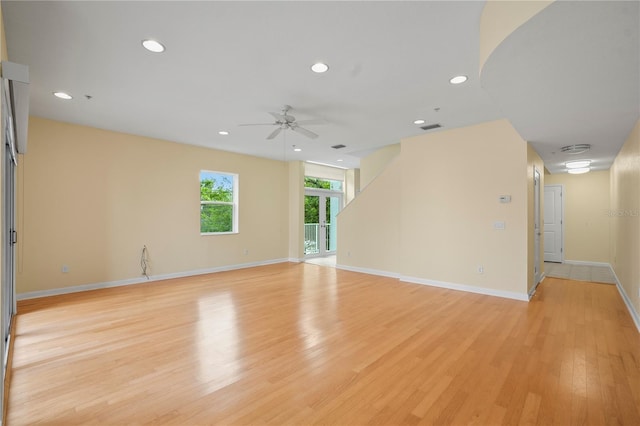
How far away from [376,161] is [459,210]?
108 inches

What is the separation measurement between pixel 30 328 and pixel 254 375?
2.90 metres

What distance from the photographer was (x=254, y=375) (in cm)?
237

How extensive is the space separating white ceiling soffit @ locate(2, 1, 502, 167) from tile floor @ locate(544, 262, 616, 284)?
4187 mm

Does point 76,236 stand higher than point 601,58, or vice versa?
point 601,58

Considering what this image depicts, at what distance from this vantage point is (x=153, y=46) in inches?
103

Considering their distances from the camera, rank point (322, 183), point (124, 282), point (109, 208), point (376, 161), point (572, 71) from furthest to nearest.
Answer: point (322, 183), point (376, 161), point (124, 282), point (109, 208), point (572, 71)

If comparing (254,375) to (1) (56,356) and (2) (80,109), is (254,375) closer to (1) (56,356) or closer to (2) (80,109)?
(1) (56,356)

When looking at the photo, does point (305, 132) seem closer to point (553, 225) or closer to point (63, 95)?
point (63, 95)

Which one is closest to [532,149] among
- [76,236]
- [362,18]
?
[362,18]

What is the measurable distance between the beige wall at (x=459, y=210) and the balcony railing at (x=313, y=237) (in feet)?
10.2

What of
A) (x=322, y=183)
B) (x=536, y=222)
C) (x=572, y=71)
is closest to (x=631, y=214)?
(x=536, y=222)

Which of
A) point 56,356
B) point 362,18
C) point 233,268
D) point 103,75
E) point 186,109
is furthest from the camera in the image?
point 233,268

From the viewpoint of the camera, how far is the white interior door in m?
8.00

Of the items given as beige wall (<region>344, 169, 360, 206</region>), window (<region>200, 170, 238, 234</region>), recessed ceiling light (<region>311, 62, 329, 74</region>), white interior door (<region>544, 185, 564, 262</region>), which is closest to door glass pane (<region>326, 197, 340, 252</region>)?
beige wall (<region>344, 169, 360, 206</region>)
